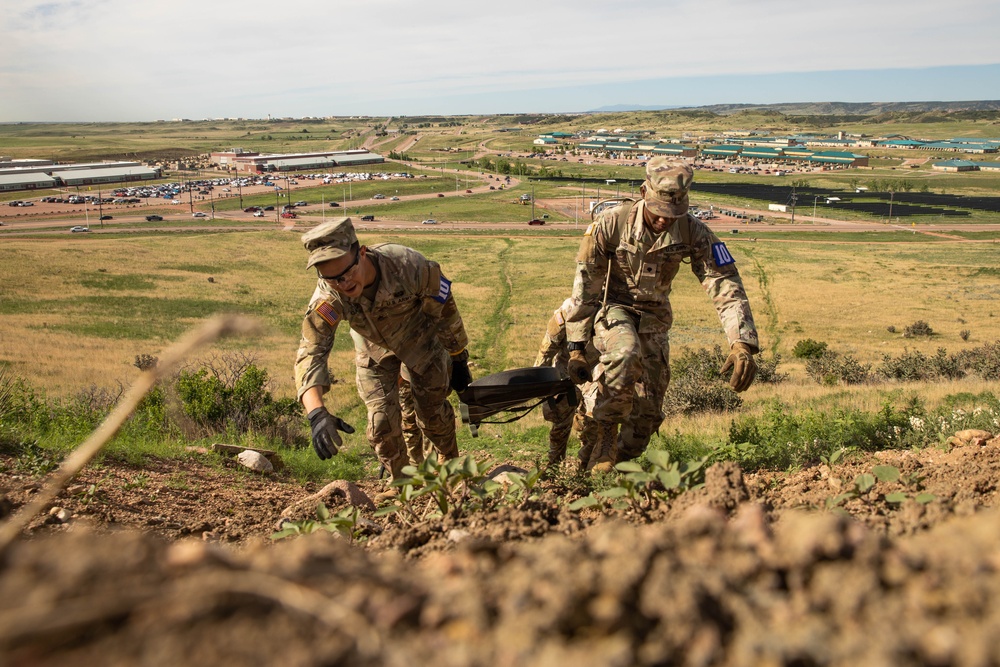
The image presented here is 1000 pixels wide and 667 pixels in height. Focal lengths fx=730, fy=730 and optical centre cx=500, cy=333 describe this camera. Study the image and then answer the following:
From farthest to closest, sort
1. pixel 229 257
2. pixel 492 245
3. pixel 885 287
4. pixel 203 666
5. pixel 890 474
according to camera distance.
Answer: pixel 492 245
pixel 229 257
pixel 885 287
pixel 890 474
pixel 203 666

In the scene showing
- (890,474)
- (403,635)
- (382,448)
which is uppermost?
(403,635)

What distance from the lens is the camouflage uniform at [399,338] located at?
5578 millimetres

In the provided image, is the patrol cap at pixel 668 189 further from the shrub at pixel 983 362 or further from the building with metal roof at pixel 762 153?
the building with metal roof at pixel 762 153

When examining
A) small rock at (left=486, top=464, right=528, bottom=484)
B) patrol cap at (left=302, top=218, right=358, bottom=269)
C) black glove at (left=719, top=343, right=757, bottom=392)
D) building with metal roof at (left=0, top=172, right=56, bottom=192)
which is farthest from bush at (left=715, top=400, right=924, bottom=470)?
building with metal roof at (left=0, top=172, right=56, bottom=192)

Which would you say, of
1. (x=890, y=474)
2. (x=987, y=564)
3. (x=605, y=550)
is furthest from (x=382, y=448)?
(x=987, y=564)

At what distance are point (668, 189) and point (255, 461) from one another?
443 centimetres

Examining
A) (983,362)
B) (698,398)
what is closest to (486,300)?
(983,362)

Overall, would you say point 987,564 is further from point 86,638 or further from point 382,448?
point 382,448

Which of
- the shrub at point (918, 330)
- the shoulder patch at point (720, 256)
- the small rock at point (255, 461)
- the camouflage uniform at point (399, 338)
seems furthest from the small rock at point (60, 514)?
the shrub at point (918, 330)

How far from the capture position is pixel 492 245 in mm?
59719

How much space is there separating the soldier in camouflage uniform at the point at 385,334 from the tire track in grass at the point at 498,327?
17300 millimetres

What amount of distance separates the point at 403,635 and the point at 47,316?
1399 inches

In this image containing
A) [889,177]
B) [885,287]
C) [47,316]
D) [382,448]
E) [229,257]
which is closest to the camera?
[382,448]

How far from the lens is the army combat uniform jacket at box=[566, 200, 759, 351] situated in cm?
596
